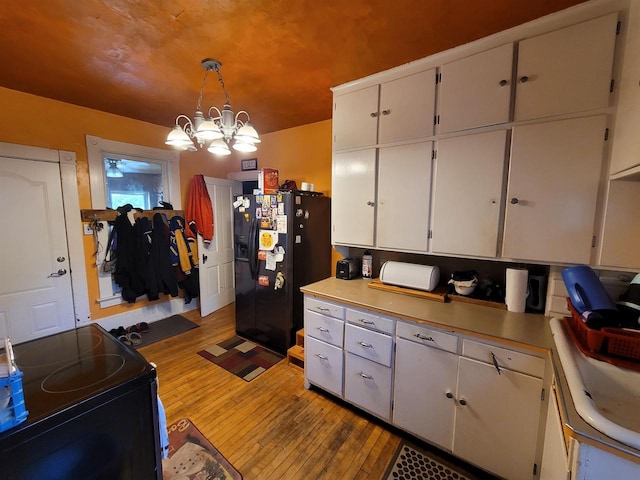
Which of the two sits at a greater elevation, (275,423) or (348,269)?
(348,269)

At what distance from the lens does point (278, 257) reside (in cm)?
268

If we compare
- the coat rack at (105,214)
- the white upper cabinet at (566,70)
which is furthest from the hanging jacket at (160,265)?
the white upper cabinet at (566,70)

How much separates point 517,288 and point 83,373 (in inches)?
87.6

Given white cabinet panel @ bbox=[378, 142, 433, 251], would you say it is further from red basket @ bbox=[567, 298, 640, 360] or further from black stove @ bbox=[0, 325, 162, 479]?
black stove @ bbox=[0, 325, 162, 479]

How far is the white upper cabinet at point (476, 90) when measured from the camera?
1.59 meters

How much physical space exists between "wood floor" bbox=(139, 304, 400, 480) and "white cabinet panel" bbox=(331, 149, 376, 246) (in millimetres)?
1342

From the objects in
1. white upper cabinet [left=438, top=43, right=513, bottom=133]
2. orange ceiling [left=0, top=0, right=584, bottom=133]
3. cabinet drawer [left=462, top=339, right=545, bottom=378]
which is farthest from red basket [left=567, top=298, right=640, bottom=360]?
orange ceiling [left=0, top=0, right=584, bottom=133]

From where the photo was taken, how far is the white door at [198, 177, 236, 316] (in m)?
3.68

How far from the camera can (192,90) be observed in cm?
237

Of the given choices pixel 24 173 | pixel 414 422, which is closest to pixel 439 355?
pixel 414 422

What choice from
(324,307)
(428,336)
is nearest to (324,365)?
(324,307)

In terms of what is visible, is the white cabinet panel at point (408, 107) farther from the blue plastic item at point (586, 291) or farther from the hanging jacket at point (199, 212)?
the hanging jacket at point (199, 212)

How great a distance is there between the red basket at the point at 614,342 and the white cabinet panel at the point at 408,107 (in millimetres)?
1424

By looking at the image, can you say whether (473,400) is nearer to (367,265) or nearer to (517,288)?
(517,288)
